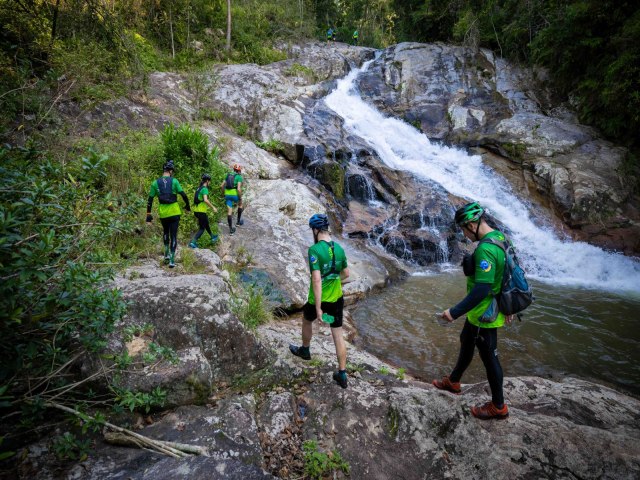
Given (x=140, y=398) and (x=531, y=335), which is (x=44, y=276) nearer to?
(x=140, y=398)

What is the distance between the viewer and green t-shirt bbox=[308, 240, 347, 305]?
370cm

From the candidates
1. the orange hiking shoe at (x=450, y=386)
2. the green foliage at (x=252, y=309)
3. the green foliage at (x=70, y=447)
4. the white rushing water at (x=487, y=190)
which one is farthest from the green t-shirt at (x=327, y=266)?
the white rushing water at (x=487, y=190)

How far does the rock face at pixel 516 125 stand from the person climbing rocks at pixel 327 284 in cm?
1302

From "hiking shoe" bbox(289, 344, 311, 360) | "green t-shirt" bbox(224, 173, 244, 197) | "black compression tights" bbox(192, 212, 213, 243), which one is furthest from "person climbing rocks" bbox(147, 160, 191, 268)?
"hiking shoe" bbox(289, 344, 311, 360)

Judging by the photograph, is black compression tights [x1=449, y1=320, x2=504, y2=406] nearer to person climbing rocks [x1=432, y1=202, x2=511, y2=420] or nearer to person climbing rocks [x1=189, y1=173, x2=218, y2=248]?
person climbing rocks [x1=432, y1=202, x2=511, y2=420]

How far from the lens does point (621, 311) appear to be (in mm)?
7863

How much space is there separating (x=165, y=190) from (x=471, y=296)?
18.0 ft

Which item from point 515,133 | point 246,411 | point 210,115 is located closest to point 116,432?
point 246,411

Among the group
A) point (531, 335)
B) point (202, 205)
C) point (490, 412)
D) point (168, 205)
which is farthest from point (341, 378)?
point (202, 205)

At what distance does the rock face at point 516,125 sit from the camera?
12.3 m

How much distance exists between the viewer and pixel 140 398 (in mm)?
2572

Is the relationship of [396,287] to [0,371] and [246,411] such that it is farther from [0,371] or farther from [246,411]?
[0,371]

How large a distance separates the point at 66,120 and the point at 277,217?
6.94m

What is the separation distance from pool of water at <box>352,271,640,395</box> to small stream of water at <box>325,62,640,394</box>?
2 cm
